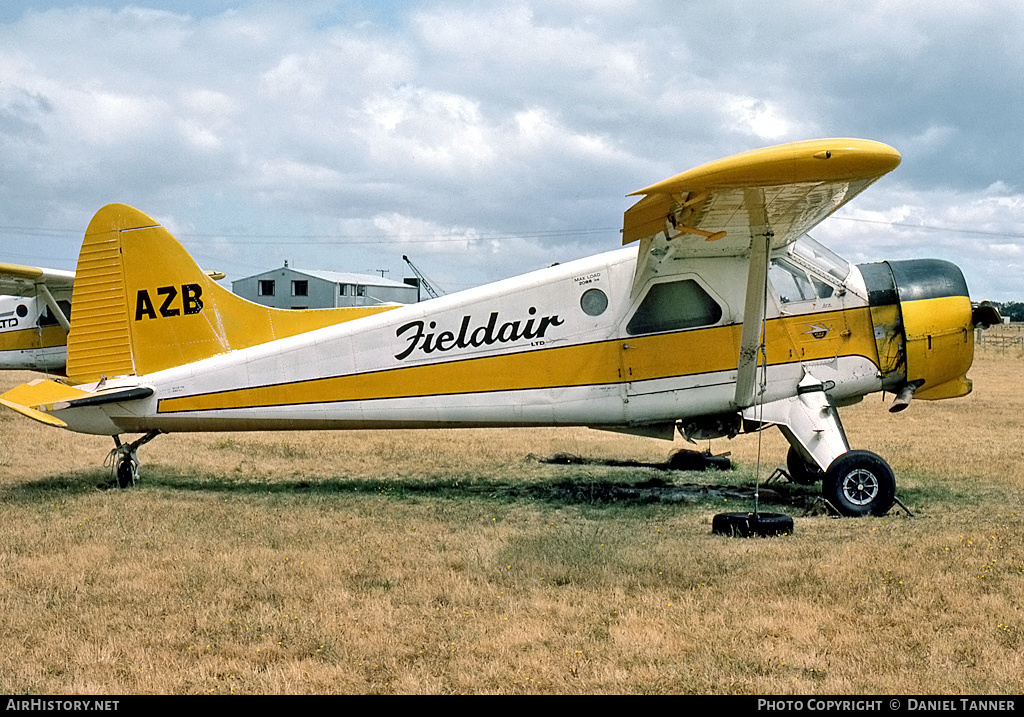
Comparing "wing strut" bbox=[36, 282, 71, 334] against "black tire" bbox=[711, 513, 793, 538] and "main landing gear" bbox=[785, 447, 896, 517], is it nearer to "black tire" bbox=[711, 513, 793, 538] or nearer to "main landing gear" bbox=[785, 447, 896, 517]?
"black tire" bbox=[711, 513, 793, 538]

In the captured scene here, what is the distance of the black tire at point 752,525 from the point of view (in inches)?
288

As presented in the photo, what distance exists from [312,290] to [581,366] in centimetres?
5126

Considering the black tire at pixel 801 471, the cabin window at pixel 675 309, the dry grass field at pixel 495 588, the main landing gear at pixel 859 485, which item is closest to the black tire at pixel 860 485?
the main landing gear at pixel 859 485

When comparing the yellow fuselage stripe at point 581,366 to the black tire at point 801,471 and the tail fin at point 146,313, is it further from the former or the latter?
the black tire at point 801,471

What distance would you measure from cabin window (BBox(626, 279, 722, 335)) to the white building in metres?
48.4

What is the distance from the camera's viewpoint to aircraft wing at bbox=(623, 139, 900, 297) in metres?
6.45

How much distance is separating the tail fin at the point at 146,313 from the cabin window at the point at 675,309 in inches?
118

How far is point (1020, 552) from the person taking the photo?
6.31 meters

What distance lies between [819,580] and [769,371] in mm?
3613

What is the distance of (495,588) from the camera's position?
580cm

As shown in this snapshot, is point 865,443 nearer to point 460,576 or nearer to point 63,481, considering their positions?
point 460,576

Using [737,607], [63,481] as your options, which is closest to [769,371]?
[737,607]

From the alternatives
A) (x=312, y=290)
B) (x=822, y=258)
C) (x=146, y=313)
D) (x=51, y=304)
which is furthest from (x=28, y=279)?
(x=312, y=290)

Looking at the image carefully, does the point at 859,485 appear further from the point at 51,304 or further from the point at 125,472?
the point at 51,304
